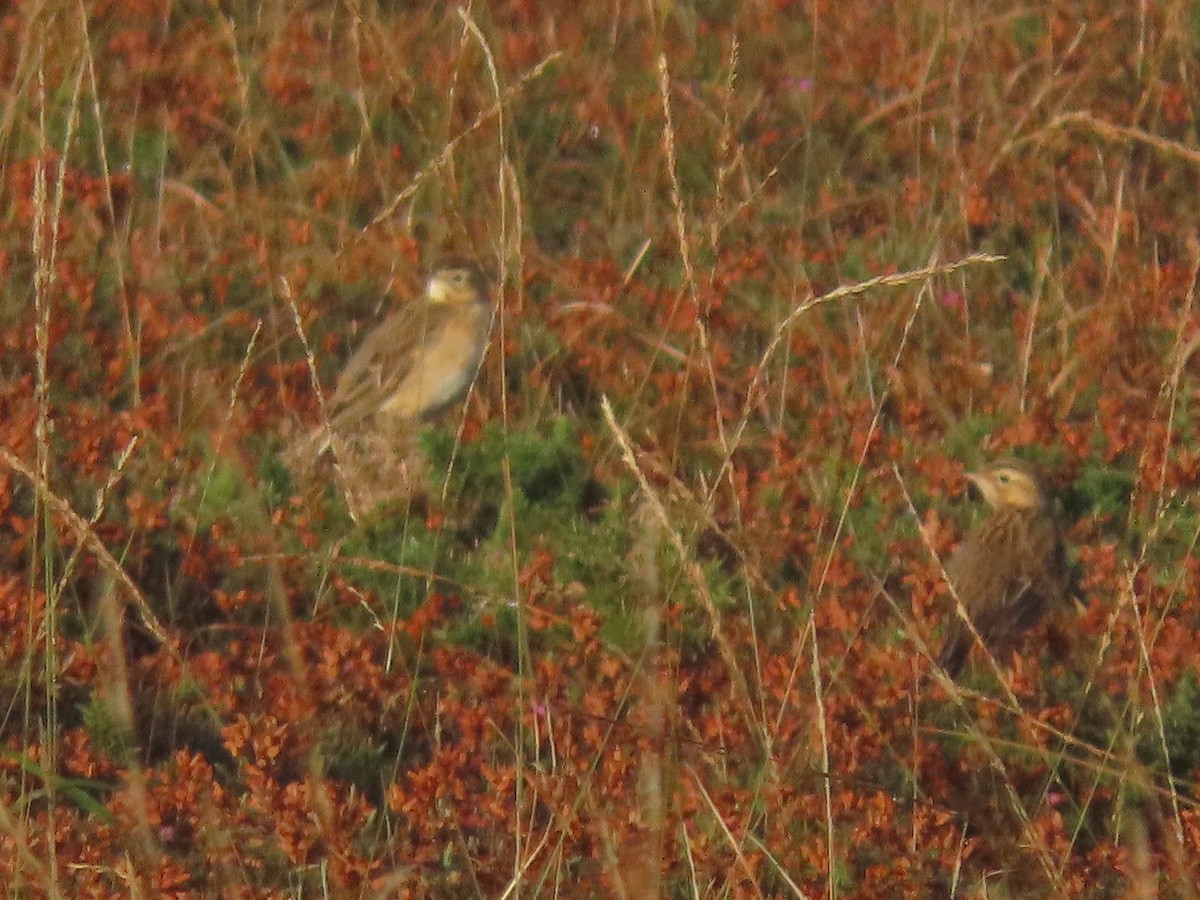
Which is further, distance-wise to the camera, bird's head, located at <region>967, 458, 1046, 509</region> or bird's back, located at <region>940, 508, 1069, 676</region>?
bird's head, located at <region>967, 458, 1046, 509</region>

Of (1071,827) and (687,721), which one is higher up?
(687,721)

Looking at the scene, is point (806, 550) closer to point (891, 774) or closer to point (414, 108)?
point (891, 774)

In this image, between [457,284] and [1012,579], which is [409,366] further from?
[1012,579]

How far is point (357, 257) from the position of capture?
7.14m

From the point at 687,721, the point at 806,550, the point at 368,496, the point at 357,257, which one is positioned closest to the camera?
the point at 687,721

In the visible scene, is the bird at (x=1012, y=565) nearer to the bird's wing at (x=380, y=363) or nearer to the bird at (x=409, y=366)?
the bird at (x=409, y=366)

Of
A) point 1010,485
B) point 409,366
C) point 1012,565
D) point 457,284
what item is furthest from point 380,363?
point 1012,565

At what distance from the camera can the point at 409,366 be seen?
6.59 m

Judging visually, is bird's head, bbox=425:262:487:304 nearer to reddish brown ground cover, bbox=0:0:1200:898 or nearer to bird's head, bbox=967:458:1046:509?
reddish brown ground cover, bbox=0:0:1200:898

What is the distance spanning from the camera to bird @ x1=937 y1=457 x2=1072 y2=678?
5371 mm

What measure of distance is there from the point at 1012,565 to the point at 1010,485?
346mm

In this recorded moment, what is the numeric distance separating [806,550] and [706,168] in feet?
9.12

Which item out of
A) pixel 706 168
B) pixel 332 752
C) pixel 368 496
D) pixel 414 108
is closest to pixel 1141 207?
pixel 706 168

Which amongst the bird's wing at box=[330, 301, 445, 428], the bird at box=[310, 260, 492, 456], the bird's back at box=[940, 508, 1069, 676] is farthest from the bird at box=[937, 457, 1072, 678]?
the bird's wing at box=[330, 301, 445, 428]
